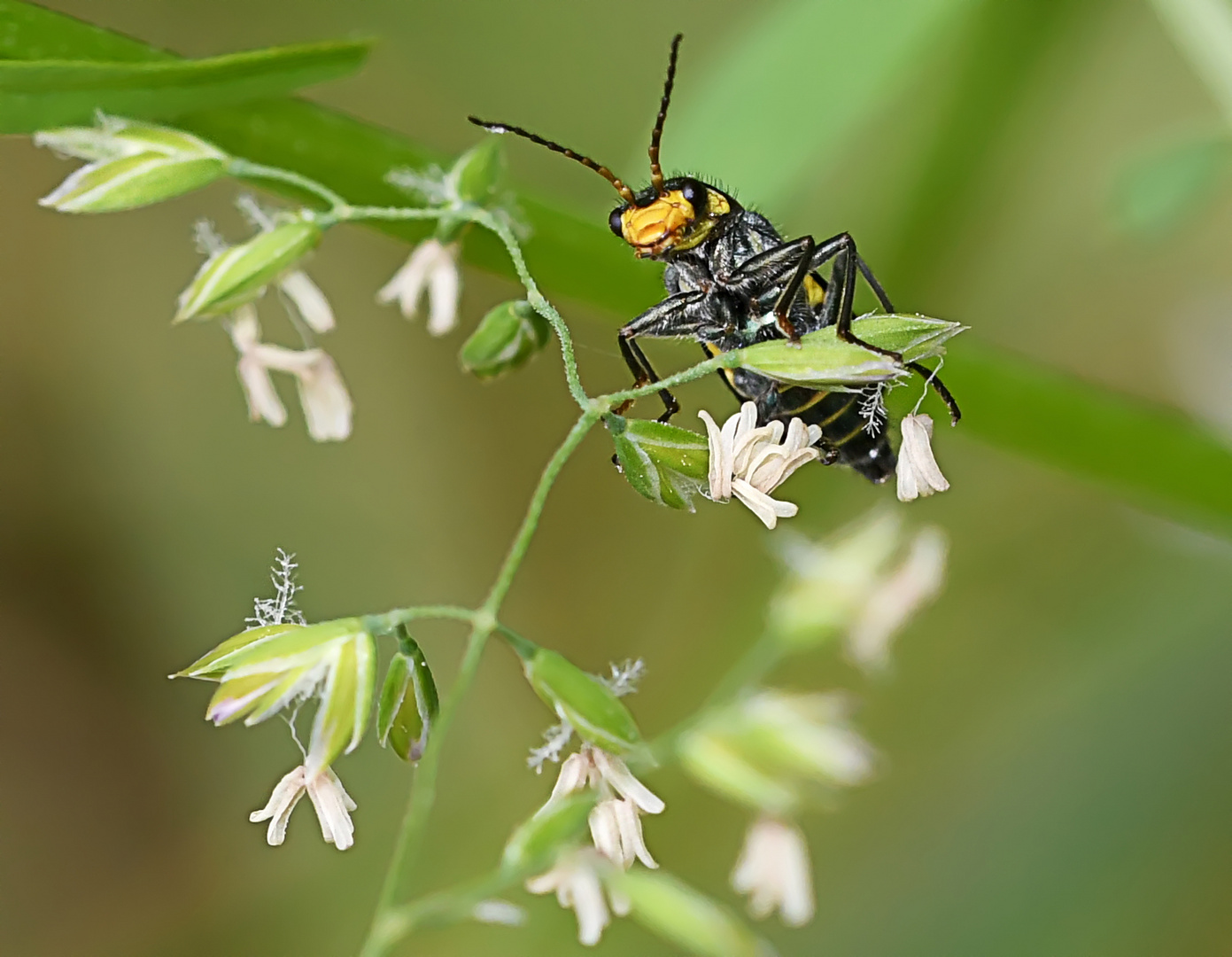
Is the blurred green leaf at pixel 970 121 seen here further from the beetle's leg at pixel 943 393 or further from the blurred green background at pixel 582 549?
the beetle's leg at pixel 943 393

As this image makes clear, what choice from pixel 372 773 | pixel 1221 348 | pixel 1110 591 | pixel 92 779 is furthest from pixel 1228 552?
pixel 92 779

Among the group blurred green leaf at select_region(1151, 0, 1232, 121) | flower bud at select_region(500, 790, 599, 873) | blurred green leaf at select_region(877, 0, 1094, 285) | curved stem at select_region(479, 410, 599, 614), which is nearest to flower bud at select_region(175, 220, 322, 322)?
curved stem at select_region(479, 410, 599, 614)

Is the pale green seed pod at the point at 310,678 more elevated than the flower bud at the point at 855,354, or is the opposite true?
the flower bud at the point at 855,354

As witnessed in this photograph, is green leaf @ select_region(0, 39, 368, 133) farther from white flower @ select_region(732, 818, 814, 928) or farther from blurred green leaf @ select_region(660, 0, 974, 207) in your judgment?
white flower @ select_region(732, 818, 814, 928)

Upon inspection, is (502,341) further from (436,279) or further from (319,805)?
(319,805)

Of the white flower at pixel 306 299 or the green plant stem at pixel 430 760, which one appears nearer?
the green plant stem at pixel 430 760

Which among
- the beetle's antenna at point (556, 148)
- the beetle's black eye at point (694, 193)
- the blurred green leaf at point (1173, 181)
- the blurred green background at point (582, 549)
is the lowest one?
the blurred green background at point (582, 549)

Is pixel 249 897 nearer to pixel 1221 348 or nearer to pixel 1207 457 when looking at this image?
pixel 1207 457

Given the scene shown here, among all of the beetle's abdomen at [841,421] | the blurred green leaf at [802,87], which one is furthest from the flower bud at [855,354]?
the blurred green leaf at [802,87]
